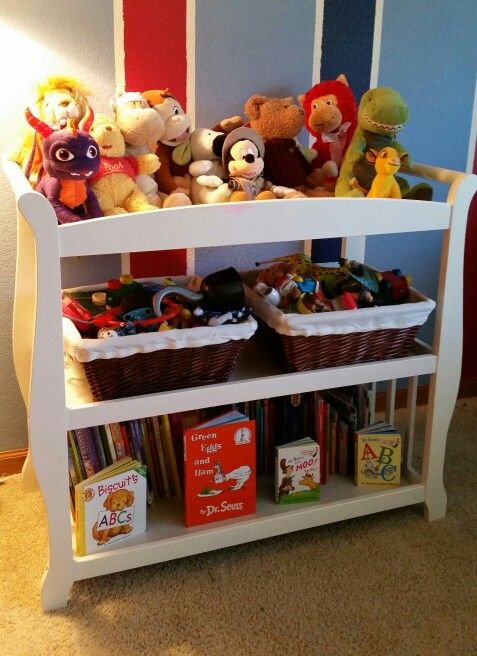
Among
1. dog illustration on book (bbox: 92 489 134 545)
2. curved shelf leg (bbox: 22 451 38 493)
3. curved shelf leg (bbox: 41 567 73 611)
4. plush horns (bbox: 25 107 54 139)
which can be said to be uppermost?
plush horns (bbox: 25 107 54 139)

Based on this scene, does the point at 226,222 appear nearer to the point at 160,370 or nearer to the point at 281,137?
the point at 160,370

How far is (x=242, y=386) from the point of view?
1561 mm

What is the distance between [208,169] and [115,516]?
76 cm

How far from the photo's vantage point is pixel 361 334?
1.63 meters

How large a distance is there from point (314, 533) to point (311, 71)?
1122 mm

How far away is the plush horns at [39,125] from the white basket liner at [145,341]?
0.37 metres

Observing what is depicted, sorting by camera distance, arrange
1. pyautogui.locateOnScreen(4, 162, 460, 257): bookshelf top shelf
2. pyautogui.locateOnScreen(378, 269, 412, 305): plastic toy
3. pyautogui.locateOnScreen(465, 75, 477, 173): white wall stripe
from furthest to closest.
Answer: pyautogui.locateOnScreen(465, 75, 477, 173): white wall stripe → pyautogui.locateOnScreen(378, 269, 412, 305): plastic toy → pyautogui.locateOnScreen(4, 162, 460, 257): bookshelf top shelf

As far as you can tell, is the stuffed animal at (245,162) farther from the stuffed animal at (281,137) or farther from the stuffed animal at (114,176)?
the stuffed animal at (114,176)

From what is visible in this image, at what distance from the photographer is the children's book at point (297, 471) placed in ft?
5.62

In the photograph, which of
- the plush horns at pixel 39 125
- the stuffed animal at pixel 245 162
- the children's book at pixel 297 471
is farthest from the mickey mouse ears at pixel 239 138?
the children's book at pixel 297 471

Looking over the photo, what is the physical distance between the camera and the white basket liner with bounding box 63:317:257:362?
1.41m

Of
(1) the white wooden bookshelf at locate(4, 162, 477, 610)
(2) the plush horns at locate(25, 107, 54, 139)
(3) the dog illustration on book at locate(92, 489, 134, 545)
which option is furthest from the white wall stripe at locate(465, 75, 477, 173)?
(3) the dog illustration on book at locate(92, 489, 134, 545)

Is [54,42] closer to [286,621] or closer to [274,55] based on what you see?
[274,55]

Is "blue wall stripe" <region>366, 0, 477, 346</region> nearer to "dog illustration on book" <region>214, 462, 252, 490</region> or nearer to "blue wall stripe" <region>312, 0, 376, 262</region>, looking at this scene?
"blue wall stripe" <region>312, 0, 376, 262</region>
